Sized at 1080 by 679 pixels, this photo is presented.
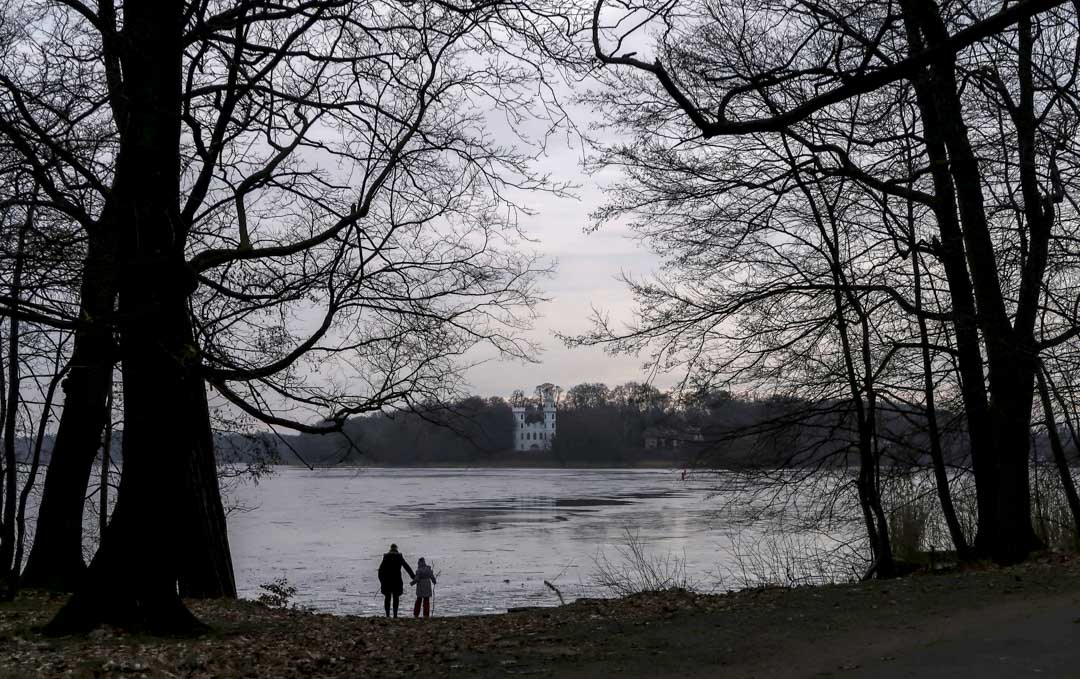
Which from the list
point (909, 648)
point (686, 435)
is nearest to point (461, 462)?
point (686, 435)

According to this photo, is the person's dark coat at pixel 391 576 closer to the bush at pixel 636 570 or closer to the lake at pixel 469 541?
the lake at pixel 469 541

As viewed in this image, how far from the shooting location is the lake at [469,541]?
23.5m

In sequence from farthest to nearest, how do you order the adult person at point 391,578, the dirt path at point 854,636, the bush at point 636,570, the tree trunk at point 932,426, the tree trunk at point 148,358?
the bush at point 636,570, the adult person at point 391,578, the tree trunk at point 932,426, the tree trunk at point 148,358, the dirt path at point 854,636

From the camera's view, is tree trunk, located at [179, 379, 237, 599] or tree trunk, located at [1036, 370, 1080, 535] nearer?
tree trunk, located at [179, 379, 237, 599]

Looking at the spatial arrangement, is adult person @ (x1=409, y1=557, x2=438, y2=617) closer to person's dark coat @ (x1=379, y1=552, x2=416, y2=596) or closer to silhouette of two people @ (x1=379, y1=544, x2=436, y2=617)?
silhouette of two people @ (x1=379, y1=544, x2=436, y2=617)

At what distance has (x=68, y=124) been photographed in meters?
10.6

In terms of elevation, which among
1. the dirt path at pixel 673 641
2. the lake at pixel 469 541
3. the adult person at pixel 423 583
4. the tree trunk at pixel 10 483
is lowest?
the lake at pixel 469 541

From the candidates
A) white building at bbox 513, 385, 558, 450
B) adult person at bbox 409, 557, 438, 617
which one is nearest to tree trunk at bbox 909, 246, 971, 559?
adult person at bbox 409, 557, 438, 617

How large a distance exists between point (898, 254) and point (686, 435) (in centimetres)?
480

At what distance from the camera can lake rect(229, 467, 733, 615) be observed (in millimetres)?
23547

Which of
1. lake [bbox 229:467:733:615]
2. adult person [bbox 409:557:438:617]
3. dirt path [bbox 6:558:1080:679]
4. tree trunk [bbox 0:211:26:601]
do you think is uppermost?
tree trunk [bbox 0:211:26:601]

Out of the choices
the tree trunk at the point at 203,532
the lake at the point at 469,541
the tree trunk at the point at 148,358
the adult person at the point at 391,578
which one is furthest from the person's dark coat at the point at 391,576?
the tree trunk at the point at 148,358

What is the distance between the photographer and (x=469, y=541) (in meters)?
35.8

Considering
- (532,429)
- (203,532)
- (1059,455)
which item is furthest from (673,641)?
(532,429)
